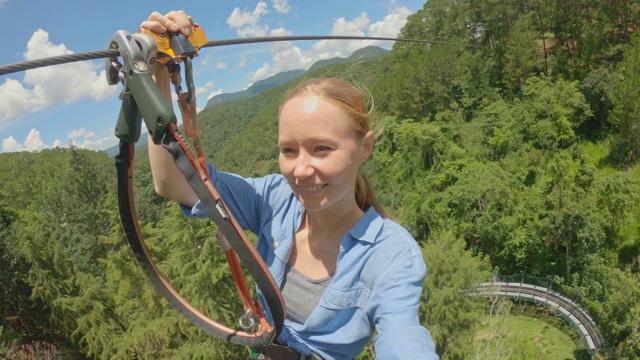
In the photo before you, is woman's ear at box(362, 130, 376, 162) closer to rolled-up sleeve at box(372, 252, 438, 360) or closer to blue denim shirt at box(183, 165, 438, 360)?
blue denim shirt at box(183, 165, 438, 360)

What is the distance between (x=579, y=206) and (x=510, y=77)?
17216 mm

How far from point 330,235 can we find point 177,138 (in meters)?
0.93

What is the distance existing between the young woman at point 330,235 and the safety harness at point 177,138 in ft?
0.38

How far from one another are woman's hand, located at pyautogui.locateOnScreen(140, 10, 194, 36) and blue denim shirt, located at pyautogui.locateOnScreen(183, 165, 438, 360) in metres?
0.64

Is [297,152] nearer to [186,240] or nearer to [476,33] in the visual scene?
[186,240]

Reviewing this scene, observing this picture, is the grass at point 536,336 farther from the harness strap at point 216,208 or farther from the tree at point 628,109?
the harness strap at point 216,208

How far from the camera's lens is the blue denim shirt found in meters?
1.54

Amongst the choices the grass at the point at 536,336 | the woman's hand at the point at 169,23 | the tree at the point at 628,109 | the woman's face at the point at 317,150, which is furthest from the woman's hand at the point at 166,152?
the tree at the point at 628,109

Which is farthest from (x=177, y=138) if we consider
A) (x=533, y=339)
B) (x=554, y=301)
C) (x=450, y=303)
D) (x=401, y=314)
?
(x=554, y=301)

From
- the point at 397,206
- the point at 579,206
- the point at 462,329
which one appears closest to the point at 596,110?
the point at 579,206

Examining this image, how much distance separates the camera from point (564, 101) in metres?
30.1

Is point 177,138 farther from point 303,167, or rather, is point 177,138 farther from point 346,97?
point 346,97

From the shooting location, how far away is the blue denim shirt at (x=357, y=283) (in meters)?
1.54

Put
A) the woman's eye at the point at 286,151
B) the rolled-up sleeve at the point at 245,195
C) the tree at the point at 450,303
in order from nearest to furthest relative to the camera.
→ the woman's eye at the point at 286,151 → the rolled-up sleeve at the point at 245,195 → the tree at the point at 450,303
